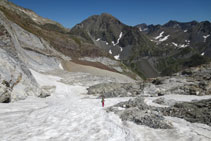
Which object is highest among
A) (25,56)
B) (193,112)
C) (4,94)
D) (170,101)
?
(25,56)

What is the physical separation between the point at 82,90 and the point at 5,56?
737 inches

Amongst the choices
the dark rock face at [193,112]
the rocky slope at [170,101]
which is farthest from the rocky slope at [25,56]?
the dark rock face at [193,112]

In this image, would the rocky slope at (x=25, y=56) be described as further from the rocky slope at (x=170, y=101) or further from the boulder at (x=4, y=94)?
the rocky slope at (x=170, y=101)

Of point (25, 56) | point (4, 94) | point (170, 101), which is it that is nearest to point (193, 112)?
point (170, 101)

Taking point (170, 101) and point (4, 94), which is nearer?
point (4, 94)

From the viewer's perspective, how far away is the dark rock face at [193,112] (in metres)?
11.6

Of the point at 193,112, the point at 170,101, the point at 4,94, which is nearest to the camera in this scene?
the point at 193,112

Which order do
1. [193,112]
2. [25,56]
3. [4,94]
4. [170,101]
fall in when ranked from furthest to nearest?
[25,56], [170,101], [4,94], [193,112]

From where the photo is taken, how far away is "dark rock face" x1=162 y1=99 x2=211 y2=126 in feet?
38.2

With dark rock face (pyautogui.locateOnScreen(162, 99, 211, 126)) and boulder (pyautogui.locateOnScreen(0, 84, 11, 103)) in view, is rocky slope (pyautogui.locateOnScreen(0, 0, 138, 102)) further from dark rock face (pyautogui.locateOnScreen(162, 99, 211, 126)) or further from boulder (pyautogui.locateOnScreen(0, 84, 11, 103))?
dark rock face (pyautogui.locateOnScreen(162, 99, 211, 126))

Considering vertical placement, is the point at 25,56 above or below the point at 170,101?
above

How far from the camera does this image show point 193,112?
41.7 feet

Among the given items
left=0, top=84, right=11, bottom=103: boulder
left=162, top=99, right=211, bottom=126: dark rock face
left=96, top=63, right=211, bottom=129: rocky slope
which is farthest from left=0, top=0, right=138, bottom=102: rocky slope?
left=162, top=99, right=211, bottom=126: dark rock face

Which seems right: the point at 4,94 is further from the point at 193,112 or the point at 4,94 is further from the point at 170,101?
the point at 170,101
